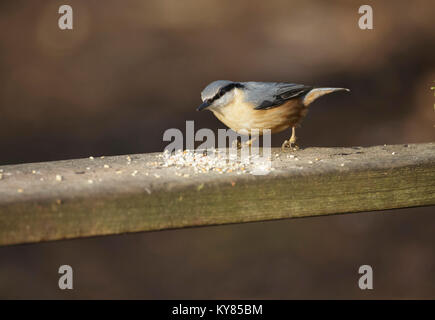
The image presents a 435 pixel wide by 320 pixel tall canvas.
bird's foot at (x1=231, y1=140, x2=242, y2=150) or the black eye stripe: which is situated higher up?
the black eye stripe

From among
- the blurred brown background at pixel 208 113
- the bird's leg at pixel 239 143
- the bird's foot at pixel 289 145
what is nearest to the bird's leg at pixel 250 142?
the bird's leg at pixel 239 143

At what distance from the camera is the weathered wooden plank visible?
5.08ft

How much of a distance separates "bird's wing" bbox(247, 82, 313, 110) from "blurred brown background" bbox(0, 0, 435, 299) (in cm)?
168

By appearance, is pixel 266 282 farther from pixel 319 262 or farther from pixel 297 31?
pixel 297 31

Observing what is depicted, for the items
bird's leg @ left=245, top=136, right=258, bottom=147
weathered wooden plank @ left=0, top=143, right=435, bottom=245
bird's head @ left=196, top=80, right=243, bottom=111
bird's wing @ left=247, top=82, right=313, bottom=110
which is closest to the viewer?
weathered wooden plank @ left=0, top=143, right=435, bottom=245

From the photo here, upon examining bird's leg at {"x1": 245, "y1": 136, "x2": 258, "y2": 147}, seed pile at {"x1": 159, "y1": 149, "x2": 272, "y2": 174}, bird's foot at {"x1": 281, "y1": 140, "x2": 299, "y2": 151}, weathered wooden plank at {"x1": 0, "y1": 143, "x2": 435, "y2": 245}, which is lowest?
weathered wooden plank at {"x1": 0, "y1": 143, "x2": 435, "y2": 245}

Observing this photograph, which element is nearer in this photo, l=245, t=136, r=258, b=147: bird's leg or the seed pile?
the seed pile

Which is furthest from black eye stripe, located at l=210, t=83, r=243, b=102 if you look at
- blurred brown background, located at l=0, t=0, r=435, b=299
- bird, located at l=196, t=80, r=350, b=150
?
blurred brown background, located at l=0, t=0, r=435, b=299

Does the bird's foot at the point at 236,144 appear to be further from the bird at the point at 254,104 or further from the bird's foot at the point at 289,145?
the bird's foot at the point at 289,145

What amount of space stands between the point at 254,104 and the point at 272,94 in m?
0.11

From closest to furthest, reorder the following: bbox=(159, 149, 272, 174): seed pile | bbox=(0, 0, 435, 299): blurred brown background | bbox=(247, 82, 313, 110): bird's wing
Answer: bbox=(159, 149, 272, 174): seed pile < bbox=(247, 82, 313, 110): bird's wing < bbox=(0, 0, 435, 299): blurred brown background

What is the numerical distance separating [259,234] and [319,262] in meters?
0.53

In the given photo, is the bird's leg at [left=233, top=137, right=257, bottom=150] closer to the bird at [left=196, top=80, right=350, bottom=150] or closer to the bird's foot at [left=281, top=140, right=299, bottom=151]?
the bird at [left=196, top=80, right=350, bottom=150]

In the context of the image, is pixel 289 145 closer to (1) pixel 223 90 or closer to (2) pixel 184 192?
(1) pixel 223 90
